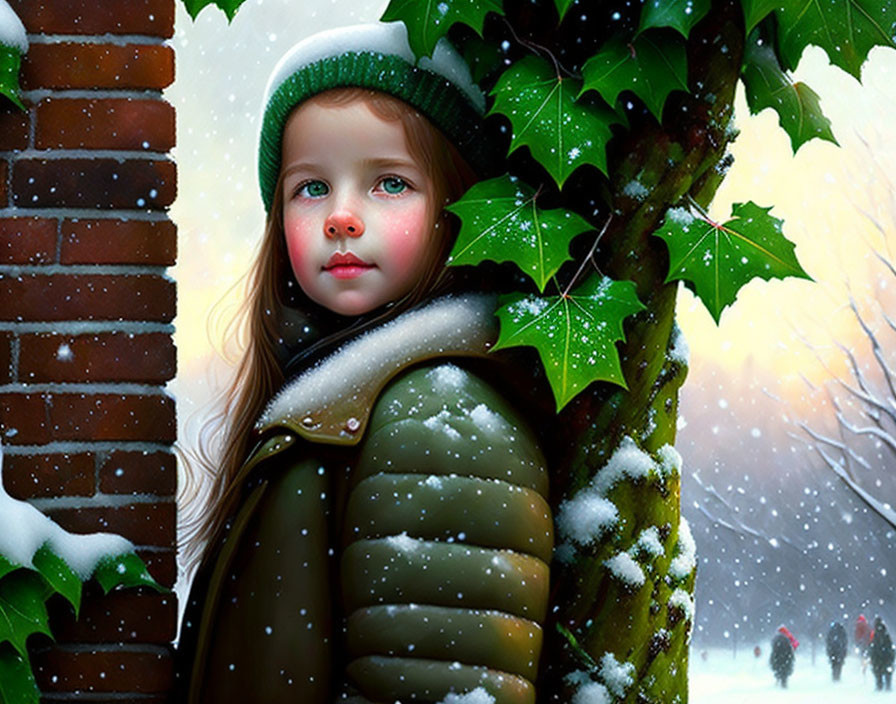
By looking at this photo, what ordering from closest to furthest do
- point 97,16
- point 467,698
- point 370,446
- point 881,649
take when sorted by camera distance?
1. point 467,698
2. point 370,446
3. point 97,16
4. point 881,649

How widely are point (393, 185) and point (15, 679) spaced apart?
32.2 inches

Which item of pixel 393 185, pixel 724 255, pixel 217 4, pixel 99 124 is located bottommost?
pixel 724 255

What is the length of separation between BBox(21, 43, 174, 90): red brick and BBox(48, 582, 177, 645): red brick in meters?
0.71

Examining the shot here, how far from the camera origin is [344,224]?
154 centimetres

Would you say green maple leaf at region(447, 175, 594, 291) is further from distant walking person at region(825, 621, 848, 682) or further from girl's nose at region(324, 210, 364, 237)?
distant walking person at region(825, 621, 848, 682)

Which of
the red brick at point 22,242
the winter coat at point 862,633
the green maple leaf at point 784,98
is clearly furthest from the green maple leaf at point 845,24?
the winter coat at point 862,633

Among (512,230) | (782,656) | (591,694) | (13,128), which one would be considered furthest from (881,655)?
(13,128)

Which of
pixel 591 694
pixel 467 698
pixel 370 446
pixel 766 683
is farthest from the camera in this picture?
pixel 766 683

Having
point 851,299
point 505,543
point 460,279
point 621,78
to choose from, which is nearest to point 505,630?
point 505,543

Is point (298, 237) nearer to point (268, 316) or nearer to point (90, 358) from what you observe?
point (268, 316)

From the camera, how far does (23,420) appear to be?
5.26ft

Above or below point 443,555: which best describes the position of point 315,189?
above

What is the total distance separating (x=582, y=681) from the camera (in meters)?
1.54

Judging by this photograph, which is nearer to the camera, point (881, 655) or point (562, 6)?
point (562, 6)
